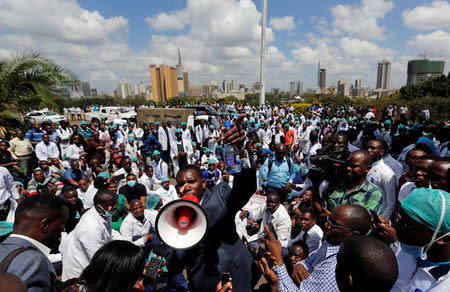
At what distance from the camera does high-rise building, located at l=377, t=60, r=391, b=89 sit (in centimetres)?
16512

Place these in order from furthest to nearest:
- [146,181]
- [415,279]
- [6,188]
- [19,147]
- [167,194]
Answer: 1. [19,147]
2. [146,181]
3. [167,194]
4. [6,188]
5. [415,279]

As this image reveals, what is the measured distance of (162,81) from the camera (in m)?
78.8

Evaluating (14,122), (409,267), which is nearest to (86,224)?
(409,267)

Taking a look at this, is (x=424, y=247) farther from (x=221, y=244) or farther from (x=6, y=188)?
(x=6, y=188)

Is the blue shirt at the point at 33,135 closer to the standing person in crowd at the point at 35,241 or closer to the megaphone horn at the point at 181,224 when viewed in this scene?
the standing person in crowd at the point at 35,241

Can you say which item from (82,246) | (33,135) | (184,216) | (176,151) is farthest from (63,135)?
(184,216)

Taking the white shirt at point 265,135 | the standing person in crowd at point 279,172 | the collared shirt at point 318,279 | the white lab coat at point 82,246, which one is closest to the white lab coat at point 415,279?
the collared shirt at point 318,279

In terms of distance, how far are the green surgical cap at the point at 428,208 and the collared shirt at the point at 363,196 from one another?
119cm

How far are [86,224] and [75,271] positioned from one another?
1.93 ft

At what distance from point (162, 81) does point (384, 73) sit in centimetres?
16979

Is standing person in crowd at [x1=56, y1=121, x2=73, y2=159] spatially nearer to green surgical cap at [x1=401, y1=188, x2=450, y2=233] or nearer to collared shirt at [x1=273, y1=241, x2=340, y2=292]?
collared shirt at [x1=273, y1=241, x2=340, y2=292]

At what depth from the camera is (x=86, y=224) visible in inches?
110

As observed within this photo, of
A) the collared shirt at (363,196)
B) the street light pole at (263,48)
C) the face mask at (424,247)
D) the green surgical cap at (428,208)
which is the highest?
the street light pole at (263,48)

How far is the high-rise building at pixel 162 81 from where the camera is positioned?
252ft
